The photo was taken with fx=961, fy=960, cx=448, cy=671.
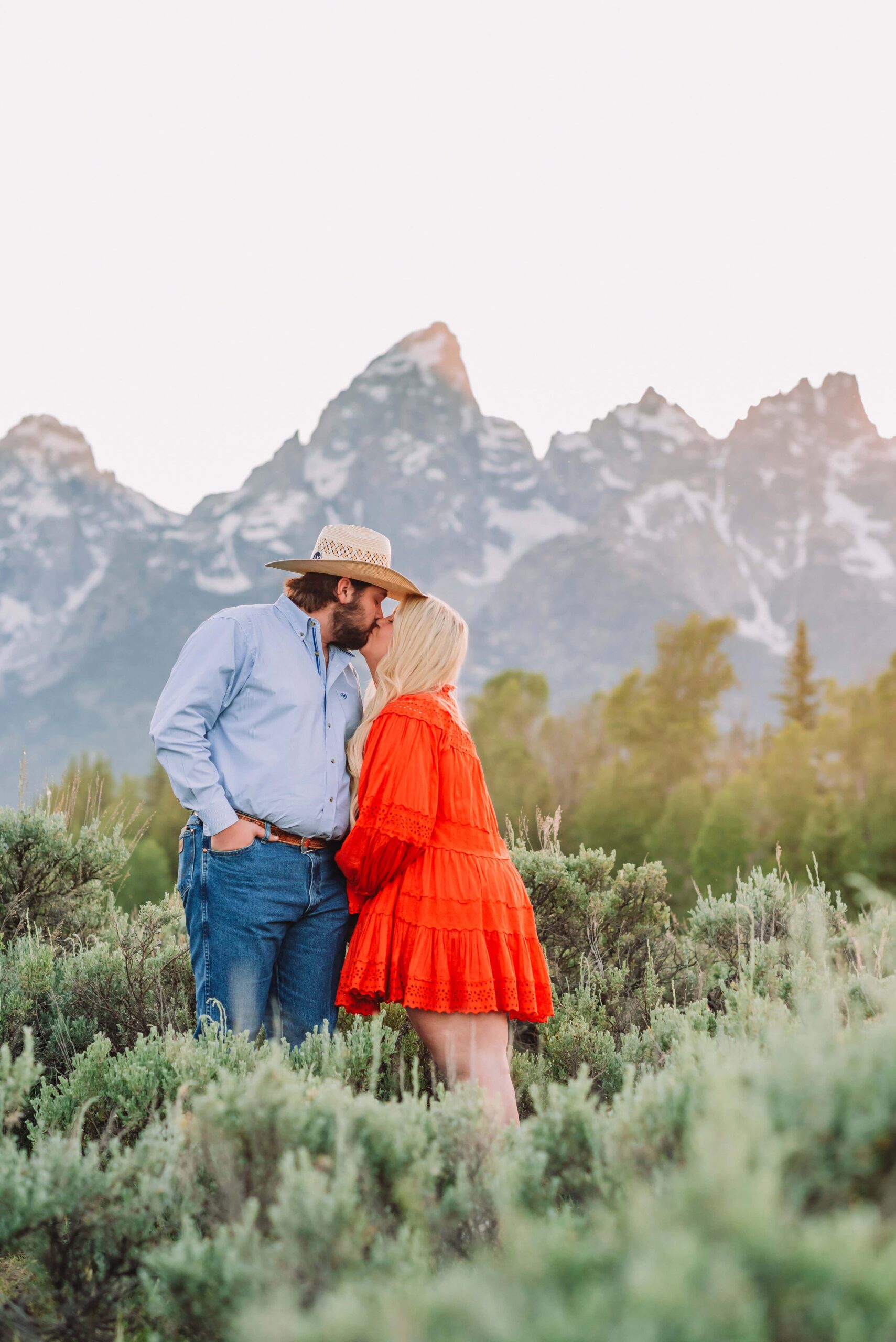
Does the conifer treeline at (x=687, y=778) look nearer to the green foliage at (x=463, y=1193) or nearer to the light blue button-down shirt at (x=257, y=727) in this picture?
the light blue button-down shirt at (x=257, y=727)

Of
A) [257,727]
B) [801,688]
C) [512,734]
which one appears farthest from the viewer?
[801,688]

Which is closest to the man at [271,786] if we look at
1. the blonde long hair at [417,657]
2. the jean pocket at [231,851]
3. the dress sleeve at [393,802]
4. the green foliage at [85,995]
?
the jean pocket at [231,851]

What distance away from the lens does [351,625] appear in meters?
3.96

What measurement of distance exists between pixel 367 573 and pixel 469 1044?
1.81 metres

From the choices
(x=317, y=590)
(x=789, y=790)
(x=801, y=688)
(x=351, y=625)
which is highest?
(x=801, y=688)

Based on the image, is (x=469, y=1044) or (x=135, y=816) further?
(x=135, y=816)

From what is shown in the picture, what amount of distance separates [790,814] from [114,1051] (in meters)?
37.2

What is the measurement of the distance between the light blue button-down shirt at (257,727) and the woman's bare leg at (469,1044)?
81cm

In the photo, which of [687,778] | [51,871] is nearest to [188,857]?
[51,871]

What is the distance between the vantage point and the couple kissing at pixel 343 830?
3311 mm

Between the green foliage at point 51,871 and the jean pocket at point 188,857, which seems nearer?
the jean pocket at point 188,857

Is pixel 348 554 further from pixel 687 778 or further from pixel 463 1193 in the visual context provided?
pixel 687 778

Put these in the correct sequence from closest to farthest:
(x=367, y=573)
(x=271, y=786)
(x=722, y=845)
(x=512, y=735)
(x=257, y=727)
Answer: (x=271, y=786) < (x=257, y=727) < (x=367, y=573) < (x=722, y=845) < (x=512, y=735)

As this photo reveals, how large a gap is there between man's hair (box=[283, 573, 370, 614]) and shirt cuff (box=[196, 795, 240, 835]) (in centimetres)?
93
